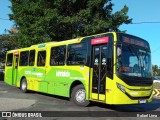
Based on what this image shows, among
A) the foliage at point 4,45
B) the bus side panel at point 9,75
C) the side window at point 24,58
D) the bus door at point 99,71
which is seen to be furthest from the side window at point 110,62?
the foliage at point 4,45

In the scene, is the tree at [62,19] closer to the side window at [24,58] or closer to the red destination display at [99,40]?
the side window at [24,58]

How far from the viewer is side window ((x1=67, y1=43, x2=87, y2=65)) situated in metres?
13.4

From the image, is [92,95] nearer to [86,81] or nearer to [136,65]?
[86,81]

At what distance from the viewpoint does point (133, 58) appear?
39.9 feet

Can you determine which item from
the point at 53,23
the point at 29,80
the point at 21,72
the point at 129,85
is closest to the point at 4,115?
the point at 129,85

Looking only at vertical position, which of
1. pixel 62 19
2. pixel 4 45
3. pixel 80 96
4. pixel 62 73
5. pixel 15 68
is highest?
pixel 62 19

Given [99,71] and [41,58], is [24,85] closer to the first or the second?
[41,58]

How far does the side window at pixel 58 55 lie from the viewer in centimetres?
1493

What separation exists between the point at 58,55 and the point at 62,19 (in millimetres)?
10722

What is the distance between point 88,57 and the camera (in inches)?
514

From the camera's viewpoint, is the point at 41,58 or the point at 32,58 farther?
the point at 32,58

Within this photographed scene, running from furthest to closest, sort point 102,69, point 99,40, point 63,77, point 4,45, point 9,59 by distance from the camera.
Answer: point 4,45 → point 9,59 → point 63,77 → point 99,40 → point 102,69

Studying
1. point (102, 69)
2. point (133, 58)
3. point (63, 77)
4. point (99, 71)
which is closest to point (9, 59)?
point (63, 77)

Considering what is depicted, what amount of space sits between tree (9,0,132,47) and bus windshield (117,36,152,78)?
1237 cm
